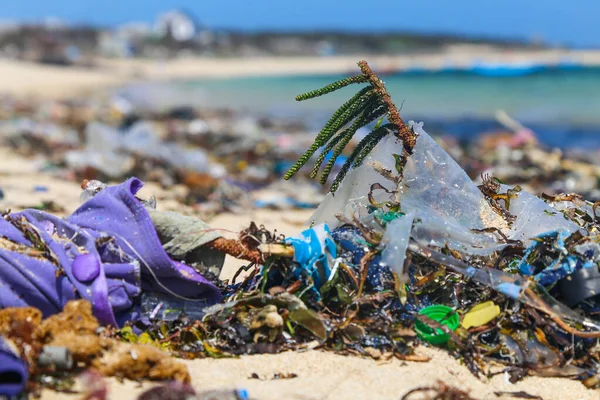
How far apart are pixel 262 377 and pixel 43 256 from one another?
1.05 meters

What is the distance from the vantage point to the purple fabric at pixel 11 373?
2125mm

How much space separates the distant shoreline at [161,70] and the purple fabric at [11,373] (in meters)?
21.2

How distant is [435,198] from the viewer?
327 centimetres

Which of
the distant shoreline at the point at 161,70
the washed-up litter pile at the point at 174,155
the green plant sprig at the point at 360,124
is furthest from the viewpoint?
the distant shoreline at the point at 161,70

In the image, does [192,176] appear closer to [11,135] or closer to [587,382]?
[11,135]

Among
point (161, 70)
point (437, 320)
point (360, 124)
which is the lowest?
point (161, 70)

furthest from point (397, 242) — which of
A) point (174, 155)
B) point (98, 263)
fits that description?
point (174, 155)

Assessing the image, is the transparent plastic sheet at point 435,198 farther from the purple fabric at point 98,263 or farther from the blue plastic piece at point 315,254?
the purple fabric at point 98,263

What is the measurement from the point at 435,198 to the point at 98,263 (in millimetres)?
1615

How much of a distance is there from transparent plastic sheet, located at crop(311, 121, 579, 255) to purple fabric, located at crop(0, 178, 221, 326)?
0.86 meters

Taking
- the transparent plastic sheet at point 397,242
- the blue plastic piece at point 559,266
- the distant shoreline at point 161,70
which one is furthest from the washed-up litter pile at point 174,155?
the distant shoreline at point 161,70

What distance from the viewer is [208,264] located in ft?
10.0

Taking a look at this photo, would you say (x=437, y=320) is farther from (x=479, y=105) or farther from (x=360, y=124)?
(x=479, y=105)

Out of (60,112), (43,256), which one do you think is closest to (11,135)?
(60,112)
